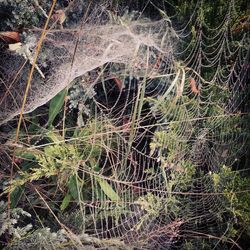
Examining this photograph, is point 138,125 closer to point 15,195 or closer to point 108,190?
point 108,190

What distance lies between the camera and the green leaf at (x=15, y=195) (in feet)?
4.93

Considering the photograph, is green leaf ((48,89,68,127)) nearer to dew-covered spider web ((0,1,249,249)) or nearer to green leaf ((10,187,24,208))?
dew-covered spider web ((0,1,249,249))

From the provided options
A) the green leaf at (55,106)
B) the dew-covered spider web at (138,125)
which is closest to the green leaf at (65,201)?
the dew-covered spider web at (138,125)

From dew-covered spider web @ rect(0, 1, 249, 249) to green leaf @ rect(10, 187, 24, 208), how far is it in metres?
0.04

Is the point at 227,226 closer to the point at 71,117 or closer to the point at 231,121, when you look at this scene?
the point at 231,121

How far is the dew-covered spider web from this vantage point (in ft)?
5.04

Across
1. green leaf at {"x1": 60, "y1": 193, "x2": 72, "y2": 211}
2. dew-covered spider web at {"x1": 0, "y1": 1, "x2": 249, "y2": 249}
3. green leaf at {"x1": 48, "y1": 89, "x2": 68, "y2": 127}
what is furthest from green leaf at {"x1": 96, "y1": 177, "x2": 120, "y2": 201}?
green leaf at {"x1": 48, "y1": 89, "x2": 68, "y2": 127}

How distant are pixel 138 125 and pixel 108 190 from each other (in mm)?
316

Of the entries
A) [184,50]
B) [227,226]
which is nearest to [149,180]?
[227,226]

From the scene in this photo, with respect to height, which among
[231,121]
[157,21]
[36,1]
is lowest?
[231,121]

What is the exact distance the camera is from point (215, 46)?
1.94 m

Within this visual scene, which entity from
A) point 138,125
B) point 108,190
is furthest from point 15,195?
point 138,125

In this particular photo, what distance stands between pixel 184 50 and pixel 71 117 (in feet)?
2.16

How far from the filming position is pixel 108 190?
155cm
